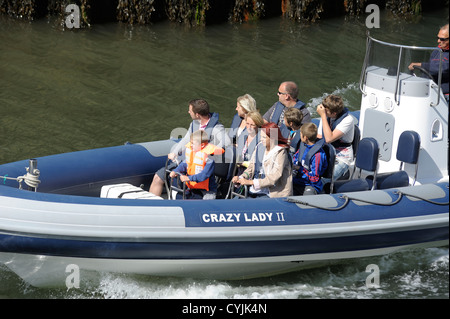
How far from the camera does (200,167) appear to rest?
610cm

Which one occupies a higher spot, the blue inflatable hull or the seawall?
the seawall

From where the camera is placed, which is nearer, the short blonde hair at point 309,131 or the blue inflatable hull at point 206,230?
the blue inflatable hull at point 206,230

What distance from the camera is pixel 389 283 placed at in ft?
20.9

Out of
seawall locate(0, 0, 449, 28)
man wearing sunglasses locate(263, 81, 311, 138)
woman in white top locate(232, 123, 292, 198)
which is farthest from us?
seawall locate(0, 0, 449, 28)

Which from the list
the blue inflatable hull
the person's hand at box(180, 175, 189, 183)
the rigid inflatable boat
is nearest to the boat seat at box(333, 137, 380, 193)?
the rigid inflatable boat

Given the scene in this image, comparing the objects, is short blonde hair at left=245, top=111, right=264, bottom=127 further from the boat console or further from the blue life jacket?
the boat console

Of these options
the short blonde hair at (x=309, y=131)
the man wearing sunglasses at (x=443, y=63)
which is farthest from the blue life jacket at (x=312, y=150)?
the man wearing sunglasses at (x=443, y=63)

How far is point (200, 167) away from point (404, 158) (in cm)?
179

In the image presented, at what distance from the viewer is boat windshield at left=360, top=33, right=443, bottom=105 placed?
650cm

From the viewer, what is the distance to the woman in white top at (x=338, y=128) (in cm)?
627

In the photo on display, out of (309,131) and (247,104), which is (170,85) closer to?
(247,104)

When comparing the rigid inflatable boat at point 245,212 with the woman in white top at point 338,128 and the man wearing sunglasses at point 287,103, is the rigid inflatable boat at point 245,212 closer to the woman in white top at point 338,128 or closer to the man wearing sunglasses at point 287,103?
the woman in white top at point 338,128

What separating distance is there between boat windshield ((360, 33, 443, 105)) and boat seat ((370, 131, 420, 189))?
0.40m

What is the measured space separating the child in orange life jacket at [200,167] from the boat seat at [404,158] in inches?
59.2
